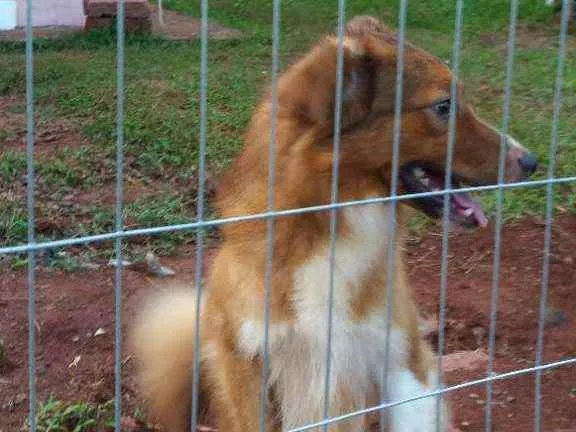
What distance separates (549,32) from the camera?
379 inches

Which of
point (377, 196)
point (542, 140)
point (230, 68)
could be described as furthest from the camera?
point (230, 68)

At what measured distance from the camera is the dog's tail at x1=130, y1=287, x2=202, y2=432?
10.1 feet

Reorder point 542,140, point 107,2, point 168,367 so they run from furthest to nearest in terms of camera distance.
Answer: point 107,2
point 542,140
point 168,367

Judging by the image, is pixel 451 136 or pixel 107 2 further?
pixel 107 2

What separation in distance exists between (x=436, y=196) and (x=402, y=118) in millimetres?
210

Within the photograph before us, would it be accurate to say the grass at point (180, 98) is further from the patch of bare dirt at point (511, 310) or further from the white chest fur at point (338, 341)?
the white chest fur at point (338, 341)

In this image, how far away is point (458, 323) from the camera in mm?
3904

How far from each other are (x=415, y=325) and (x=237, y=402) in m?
0.51

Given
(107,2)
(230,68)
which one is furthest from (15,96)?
(107,2)

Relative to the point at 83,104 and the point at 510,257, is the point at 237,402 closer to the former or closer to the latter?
the point at 510,257

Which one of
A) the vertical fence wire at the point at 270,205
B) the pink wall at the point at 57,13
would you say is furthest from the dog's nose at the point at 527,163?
the pink wall at the point at 57,13

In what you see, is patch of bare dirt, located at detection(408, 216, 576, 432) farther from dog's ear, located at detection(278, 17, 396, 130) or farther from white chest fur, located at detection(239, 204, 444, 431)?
dog's ear, located at detection(278, 17, 396, 130)

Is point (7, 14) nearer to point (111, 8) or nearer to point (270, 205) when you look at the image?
point (111, 8)

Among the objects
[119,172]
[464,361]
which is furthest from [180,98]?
[119,172]
